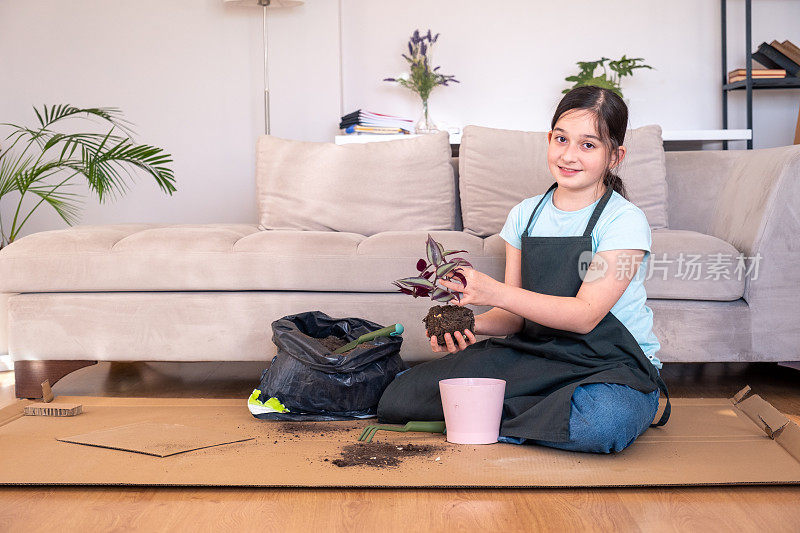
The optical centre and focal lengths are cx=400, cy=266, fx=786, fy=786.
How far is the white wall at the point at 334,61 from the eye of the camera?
4094 millimetres

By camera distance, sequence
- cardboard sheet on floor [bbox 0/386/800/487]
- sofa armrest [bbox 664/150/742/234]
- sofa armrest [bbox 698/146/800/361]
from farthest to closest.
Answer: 1. sofa armrest [bbox 664/150/742/234]
2. sofa armrest [bbox 698/146/800/361]
3. cardboard sheet on floor [bbox 0/386/800/487]

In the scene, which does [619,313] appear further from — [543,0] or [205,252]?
[543,0]

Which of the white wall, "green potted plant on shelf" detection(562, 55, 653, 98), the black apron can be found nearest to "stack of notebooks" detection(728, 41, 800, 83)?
the white wall

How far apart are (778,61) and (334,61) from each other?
7.27 feet

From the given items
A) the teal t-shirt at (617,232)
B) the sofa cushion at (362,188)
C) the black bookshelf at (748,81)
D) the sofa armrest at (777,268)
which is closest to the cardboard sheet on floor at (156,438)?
the teal t-shirt at (617,232)

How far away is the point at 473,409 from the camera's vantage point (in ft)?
5.47

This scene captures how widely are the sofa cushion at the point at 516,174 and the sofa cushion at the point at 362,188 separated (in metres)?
0.10

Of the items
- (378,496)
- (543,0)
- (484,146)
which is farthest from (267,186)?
(543,0)

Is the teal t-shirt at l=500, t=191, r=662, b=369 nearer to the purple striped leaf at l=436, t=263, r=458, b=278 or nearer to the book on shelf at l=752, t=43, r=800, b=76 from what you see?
the purple striped leaf at l=436, t=263, r=458, b=278

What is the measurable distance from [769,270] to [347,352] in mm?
1233

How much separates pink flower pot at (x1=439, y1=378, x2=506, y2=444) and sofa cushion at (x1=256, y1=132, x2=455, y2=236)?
1.20m

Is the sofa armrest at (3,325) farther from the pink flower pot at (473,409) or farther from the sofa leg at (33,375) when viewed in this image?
the pink flower pot at (473,409)

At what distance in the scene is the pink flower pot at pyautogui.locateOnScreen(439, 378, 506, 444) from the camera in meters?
1.63

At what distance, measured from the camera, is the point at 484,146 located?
9.32 feet
